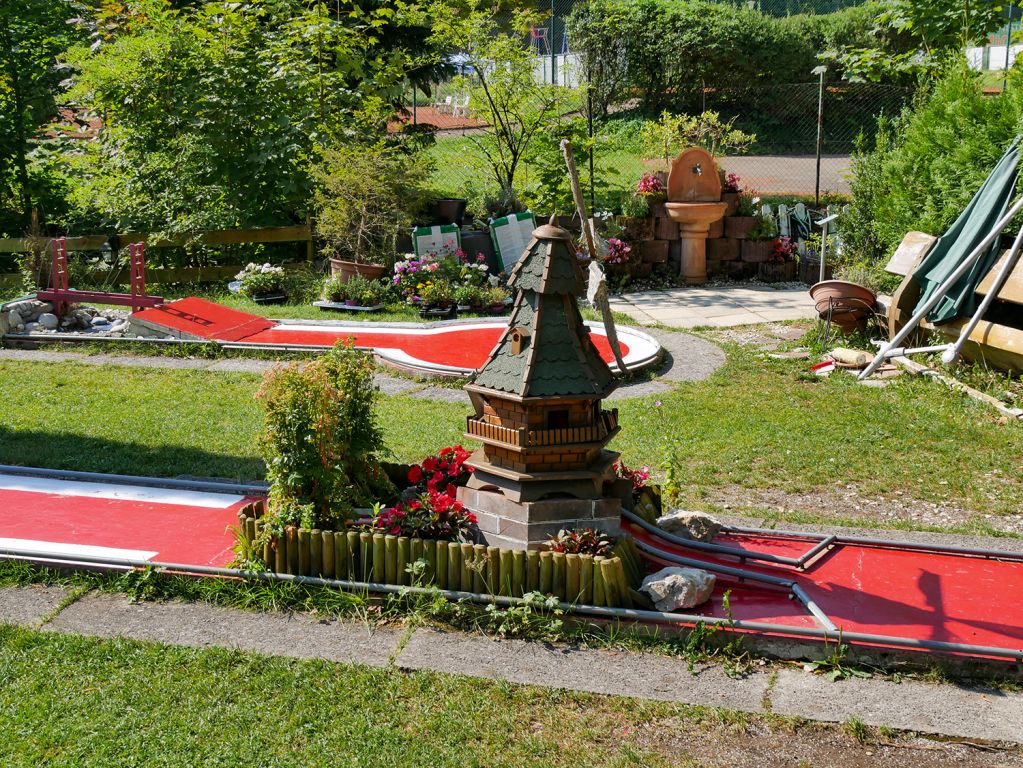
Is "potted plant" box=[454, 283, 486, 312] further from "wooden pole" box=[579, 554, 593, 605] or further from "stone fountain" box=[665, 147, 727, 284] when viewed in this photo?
"wooden pole" box=[579, 554, 593, 605]

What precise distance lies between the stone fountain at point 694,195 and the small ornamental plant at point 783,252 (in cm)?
109

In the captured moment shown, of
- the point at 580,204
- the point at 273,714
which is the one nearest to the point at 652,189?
the point at 580,204

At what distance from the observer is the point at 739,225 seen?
1709cm

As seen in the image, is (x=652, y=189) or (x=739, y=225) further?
(x=739, y=225)

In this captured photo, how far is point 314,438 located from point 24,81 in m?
14.0

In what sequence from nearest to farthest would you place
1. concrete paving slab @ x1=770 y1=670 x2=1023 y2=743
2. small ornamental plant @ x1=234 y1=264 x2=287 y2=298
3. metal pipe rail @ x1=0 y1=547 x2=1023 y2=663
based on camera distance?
concrete paving slab @ x1=770 y1=670 x2=1023 y2=743
metal pipe rail @ x1=0 y1=547 x2=1023 y2=663
small ornamental plant @ x1=234 y1=264 x2=287 y2=298

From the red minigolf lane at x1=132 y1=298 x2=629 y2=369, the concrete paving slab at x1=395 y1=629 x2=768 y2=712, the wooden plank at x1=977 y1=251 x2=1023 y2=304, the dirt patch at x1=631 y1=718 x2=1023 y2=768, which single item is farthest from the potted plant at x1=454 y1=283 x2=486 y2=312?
the dirt patch at x1=631 y1=718 x2=1023 y2=768

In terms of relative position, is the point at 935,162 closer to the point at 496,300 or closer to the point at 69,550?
the point at 496,300

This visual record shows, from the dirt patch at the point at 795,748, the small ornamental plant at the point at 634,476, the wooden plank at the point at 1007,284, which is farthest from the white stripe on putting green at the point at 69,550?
the wooden plank at the point at 1007,284

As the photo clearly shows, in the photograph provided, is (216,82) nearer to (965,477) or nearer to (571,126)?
(571,126)

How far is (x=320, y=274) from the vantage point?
1661cm

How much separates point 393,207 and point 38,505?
9015mm

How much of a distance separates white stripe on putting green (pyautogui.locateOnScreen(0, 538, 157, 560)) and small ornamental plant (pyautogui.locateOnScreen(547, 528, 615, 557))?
262 cm

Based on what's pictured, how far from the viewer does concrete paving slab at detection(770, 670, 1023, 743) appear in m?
5.04
